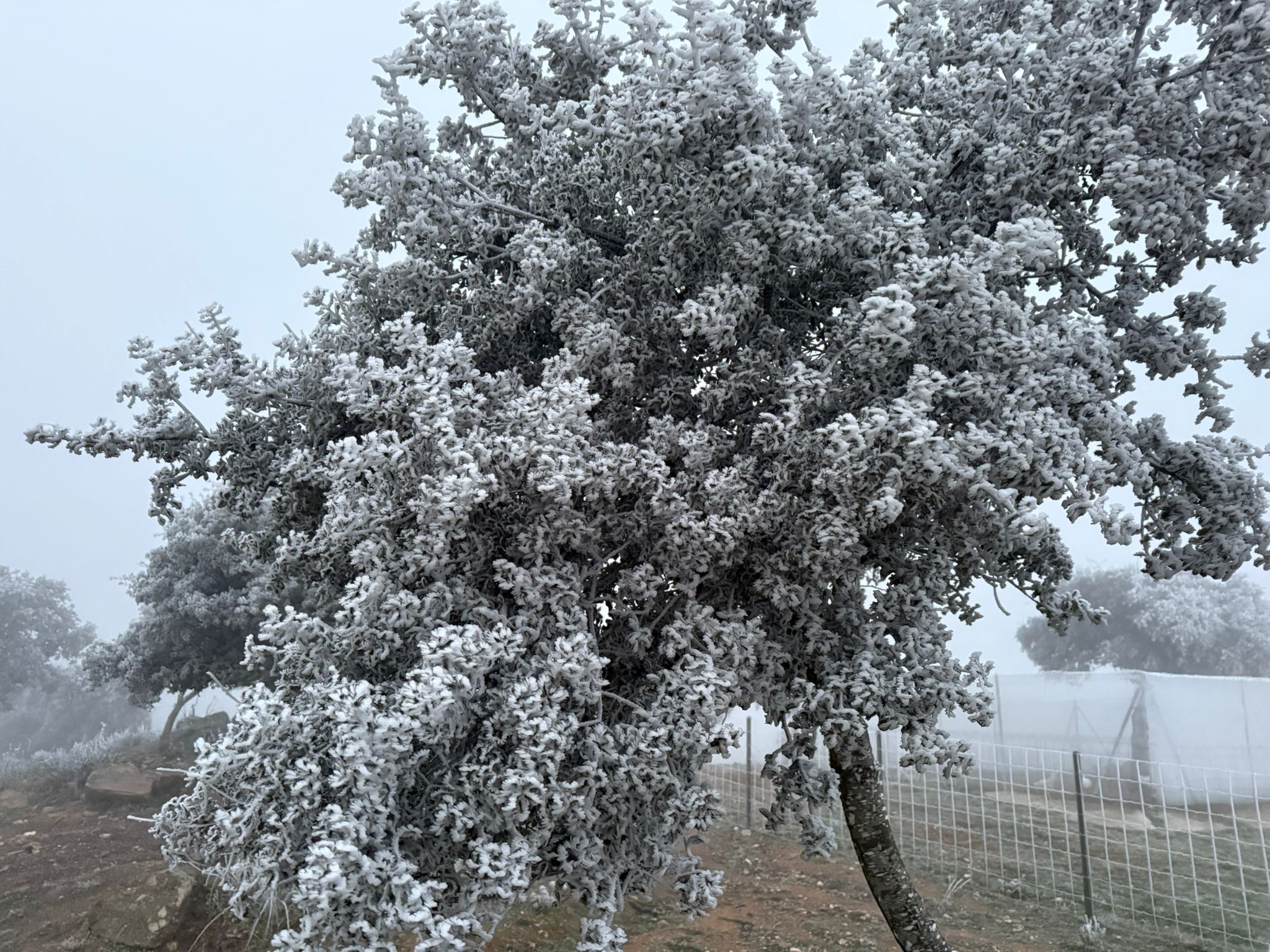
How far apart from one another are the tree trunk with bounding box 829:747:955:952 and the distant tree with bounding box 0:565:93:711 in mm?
33394

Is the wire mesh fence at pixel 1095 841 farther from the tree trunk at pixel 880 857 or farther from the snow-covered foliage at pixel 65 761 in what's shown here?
the snow-covered foliage at pixel 65 761

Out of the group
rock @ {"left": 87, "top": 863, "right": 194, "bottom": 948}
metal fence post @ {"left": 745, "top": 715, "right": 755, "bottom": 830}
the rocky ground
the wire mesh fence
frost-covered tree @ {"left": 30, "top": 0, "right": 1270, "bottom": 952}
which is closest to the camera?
frost-covered tree @ {"left": 30, "top": 0, "right": 1270, "bottom": 952}

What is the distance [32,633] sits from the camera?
31.8 m

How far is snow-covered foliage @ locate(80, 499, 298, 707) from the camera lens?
15727 millimetres

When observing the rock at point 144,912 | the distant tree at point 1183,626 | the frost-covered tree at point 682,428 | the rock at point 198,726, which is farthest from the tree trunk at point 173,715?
the distant tree at point 1183,626

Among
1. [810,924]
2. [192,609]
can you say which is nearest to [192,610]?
[192,609]

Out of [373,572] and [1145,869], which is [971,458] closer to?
[373,572]

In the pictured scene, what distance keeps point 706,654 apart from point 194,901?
681cm

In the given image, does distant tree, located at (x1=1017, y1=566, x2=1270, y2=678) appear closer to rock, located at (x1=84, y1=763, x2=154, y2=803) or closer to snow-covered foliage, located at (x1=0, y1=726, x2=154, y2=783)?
rock, located at (x1=84, y1=763, x2=154, y2=803)

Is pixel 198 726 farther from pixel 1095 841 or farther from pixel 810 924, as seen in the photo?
pixel 1095 841

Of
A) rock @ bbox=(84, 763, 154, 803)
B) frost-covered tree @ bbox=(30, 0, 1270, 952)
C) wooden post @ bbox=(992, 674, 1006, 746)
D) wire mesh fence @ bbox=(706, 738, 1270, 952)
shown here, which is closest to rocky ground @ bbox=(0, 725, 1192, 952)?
wire mesh fence @ bbox=(706, 738, 1270, 952)

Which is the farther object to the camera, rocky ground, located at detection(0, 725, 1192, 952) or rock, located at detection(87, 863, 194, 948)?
rocky ground, located at detection(0, 725, 1192, 952)

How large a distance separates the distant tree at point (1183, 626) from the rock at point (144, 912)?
86.6 feet

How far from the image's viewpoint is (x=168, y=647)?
1650 centimetres
